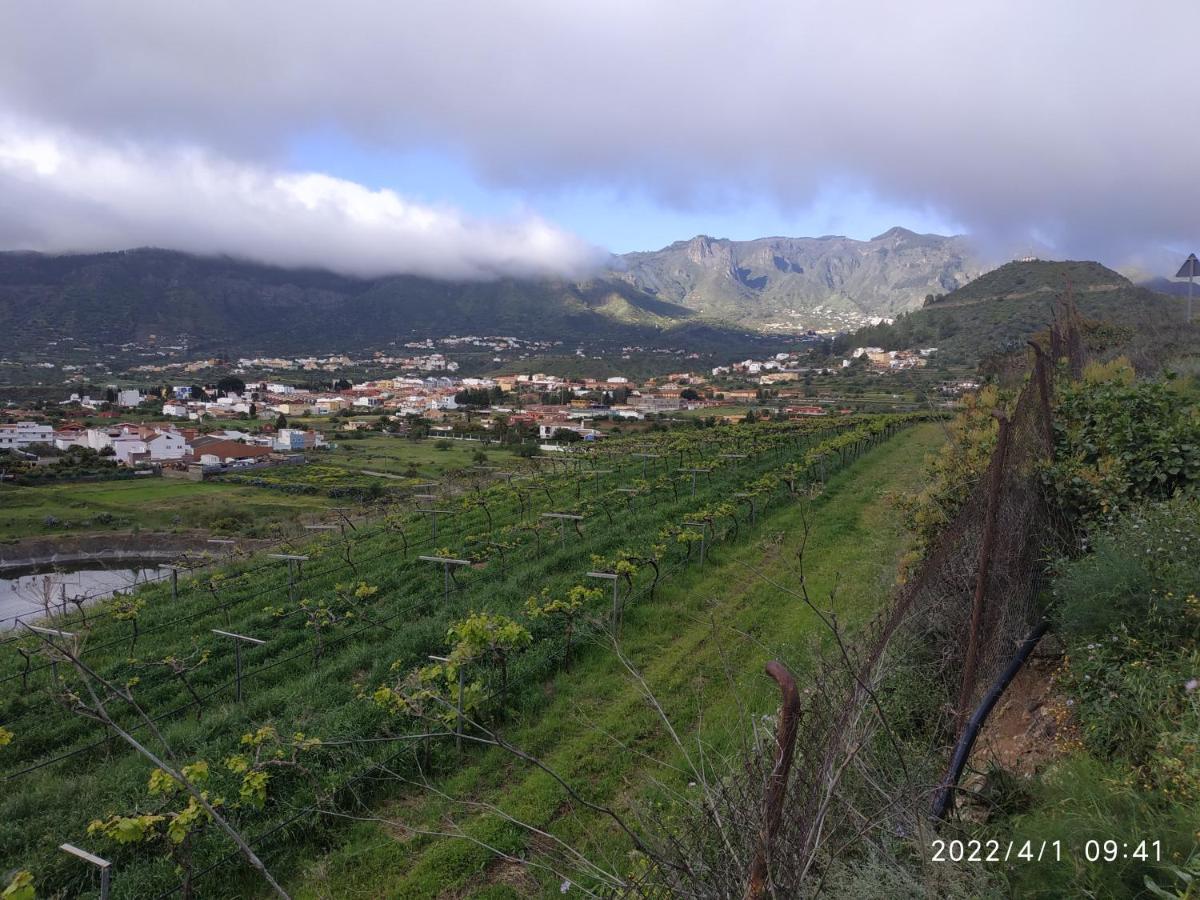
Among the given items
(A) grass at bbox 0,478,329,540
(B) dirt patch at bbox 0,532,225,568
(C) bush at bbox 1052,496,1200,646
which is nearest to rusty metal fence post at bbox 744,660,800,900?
(C) bush at bbox 1052,496,1200,646

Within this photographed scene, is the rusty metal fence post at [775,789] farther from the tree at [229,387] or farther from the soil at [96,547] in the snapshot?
the tree at [229,387]

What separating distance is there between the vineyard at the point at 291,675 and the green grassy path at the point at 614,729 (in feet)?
1.21

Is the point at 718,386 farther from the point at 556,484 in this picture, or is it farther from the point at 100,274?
the point at 100,274

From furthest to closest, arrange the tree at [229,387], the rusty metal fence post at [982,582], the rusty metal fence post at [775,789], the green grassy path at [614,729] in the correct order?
the tree at [229,387]
the green grassy path at [614,729]
the rusty metal fence post at [982,582]
the rusty metal fence post at [775,789]

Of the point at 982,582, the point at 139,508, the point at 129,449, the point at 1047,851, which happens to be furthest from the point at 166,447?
the point at 1047,851

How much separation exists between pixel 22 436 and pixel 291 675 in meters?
71.4

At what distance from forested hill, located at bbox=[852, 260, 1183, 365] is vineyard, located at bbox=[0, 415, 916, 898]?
125ft

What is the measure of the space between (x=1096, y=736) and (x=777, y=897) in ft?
8.00

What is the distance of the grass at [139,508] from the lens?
37.6 metres

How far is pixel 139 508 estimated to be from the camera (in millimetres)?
41812

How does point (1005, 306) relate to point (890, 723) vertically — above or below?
above

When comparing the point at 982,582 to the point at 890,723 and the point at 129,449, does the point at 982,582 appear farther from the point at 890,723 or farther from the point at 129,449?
the point at 129,449

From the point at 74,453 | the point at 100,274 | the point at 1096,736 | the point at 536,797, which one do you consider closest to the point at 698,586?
the point at 536,797

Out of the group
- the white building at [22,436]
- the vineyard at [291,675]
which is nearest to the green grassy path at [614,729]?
the vineyard at [291,675]
